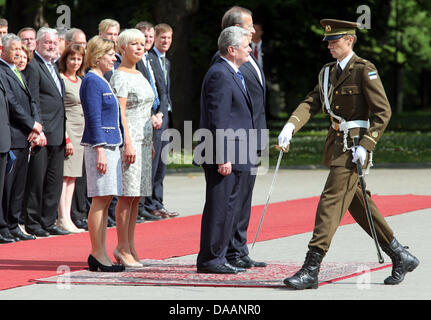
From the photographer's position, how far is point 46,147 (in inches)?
444

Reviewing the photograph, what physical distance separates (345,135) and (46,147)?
15.0 feet

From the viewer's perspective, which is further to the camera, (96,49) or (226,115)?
(96,49)

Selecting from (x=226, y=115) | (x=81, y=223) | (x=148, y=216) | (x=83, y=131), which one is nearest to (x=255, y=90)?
(x=226, y=115)

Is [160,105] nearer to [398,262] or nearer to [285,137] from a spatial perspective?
[285,137]

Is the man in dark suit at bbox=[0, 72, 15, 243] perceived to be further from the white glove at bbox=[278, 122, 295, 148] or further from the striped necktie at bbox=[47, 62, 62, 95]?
the white glove at bbox=[278, 122, 295, 148]

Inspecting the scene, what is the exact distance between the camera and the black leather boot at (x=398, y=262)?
25.3 ft

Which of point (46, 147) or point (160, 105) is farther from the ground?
point (160, 105)

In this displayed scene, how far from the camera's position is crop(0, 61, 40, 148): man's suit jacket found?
10656 millimetres

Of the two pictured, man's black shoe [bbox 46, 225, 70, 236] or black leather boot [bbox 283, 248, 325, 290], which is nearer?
black leather boot [bbox 283, 248, 325, 290]

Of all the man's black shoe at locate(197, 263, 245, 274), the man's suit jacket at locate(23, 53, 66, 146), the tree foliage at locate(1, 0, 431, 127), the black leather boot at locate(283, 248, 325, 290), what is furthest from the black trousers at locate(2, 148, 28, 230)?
the tree foliage at locate(1, 0, 431, 127)

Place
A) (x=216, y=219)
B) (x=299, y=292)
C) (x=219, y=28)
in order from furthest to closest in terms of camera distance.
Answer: (x=219, y=28) < (x=216, y=219) < (x=299, y=292)

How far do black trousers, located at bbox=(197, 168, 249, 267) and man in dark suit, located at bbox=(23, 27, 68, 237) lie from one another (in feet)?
A: 10.7

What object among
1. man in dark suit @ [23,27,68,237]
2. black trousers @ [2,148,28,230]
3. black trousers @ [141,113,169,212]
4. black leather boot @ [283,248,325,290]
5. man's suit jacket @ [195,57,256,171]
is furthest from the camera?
black trousers @ [141,113,169,212]

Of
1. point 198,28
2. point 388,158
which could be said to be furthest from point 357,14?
point 388,158
